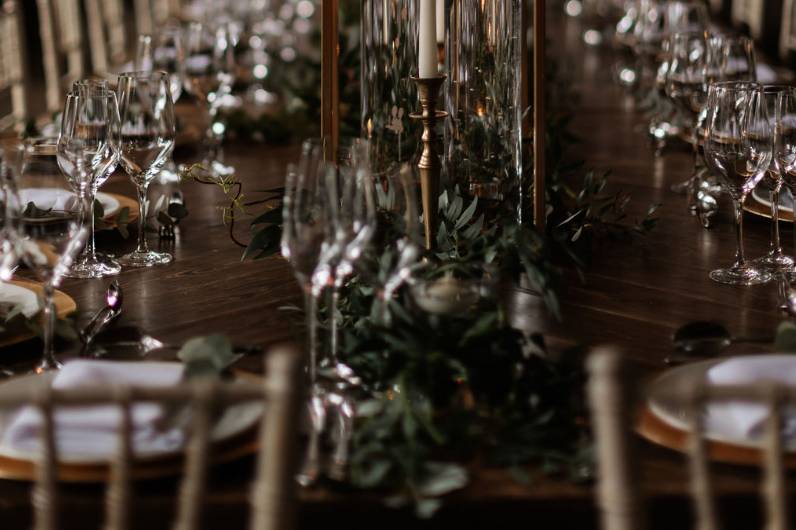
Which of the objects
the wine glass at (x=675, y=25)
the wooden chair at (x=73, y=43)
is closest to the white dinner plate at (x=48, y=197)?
the wine glass at (x=675, y=25)

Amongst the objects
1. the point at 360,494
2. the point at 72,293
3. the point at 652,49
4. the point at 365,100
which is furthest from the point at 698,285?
the point at 652,49

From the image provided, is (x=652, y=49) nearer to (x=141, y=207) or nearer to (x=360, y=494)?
(x=141, y=207)

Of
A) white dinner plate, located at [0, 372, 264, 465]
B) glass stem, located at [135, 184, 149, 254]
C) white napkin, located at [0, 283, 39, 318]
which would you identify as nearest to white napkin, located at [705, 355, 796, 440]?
white dinner plate, located at [0, 372, 264, 465]

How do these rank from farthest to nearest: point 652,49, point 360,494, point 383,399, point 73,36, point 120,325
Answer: point 73,36
point 652,49
point 120,325
point 383,399
point 360,494

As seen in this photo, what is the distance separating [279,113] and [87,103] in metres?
1.38

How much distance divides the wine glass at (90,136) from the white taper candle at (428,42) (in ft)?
1.56

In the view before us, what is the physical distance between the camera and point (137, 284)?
1.69 meters

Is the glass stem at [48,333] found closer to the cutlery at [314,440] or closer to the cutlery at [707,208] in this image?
the cutlery at [314,440]

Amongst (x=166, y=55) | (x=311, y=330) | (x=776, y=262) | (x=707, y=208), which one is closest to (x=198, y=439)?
(x=311, y=330)

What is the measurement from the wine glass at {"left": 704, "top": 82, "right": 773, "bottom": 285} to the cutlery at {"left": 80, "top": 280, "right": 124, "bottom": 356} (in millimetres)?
883

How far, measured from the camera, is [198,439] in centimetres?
88

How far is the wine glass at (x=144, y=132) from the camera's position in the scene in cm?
174

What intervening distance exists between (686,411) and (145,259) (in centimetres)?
105

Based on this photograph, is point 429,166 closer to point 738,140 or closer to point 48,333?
point 738,140
